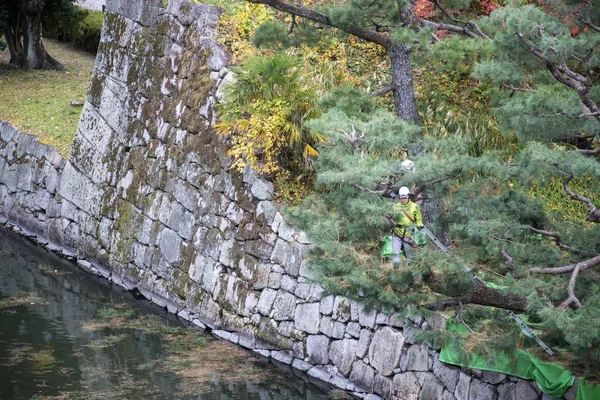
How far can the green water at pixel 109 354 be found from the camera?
11.7m

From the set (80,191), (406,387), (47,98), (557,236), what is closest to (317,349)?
(406,387)

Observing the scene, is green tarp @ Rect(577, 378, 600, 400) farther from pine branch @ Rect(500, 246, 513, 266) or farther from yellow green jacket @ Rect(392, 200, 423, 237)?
yellow green jacket @ Rect(392, 200, 423, 237)

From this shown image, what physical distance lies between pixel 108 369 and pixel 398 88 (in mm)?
5446

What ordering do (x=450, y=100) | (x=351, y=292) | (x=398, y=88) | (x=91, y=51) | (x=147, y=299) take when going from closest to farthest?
(x=351, y=292) → (x=398, y=88) → (x=450, y=100) → (x=147, y=299) → (x=91, y=51)

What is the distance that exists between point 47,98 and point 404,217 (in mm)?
15444

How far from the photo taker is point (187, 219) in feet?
49.4

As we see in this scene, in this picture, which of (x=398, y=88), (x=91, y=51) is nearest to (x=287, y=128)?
(x=398, y=88)

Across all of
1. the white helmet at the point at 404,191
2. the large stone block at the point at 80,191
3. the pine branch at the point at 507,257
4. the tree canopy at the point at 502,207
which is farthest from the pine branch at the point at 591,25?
the large stone block at the point at 80,191

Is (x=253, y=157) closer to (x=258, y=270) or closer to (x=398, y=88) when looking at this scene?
(x=258, y=270)

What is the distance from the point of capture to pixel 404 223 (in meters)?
9.41

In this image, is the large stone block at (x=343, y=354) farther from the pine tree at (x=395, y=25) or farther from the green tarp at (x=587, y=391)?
the green tarp at (x=587, y=391)

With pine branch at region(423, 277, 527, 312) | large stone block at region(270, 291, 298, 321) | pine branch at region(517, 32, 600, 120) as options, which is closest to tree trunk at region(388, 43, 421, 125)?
large stone block at region(270, 291, 298, 321)

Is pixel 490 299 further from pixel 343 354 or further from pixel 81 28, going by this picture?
pixel 81 28

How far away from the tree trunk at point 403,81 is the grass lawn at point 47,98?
29.6ft
